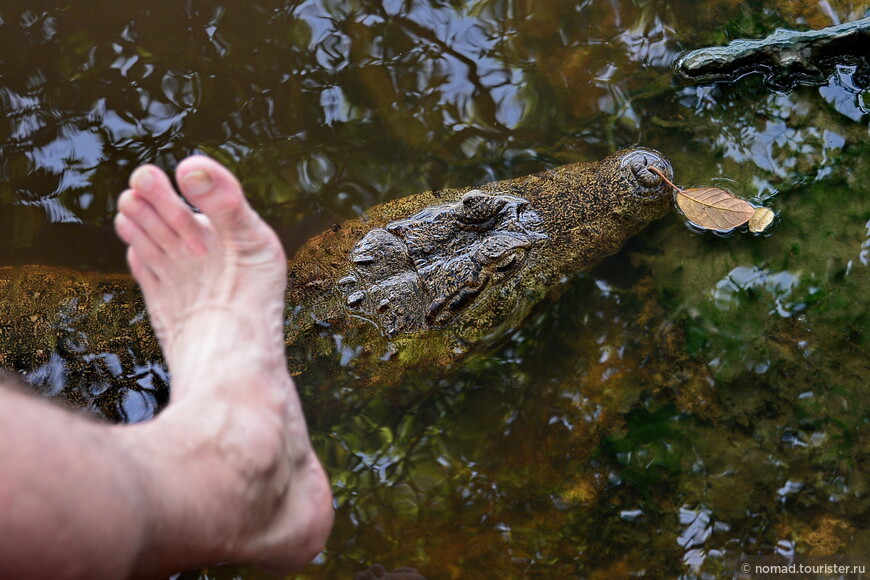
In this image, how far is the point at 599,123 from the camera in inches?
139

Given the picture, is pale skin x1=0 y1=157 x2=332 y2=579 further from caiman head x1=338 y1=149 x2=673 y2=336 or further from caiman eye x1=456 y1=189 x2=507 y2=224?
caiman eye x1=456 y1=189 x2=507 y2=224

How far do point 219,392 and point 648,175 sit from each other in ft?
7.99

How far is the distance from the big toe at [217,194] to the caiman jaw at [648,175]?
6.69ft

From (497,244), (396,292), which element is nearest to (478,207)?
(497,244)

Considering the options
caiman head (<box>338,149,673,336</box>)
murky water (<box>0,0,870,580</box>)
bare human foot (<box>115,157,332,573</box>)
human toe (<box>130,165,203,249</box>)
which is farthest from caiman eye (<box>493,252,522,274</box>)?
human toe (<box>130,165,203,249</box>)

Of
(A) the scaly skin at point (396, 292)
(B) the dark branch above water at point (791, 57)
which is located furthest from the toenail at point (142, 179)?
(B) the dark branch above water at point (791, 57)

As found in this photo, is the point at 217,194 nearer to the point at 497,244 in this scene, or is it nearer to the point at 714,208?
the point at 497,244

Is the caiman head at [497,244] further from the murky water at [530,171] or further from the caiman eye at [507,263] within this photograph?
the murky water at [530,171]

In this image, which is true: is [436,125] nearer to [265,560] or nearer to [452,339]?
[452,339]

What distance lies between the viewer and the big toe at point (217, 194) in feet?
7.22

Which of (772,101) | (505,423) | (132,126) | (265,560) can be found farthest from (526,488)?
(132,126)

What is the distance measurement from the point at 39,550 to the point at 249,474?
626mm

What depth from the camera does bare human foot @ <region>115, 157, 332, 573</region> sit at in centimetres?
184

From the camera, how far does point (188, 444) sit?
1.91 metres
